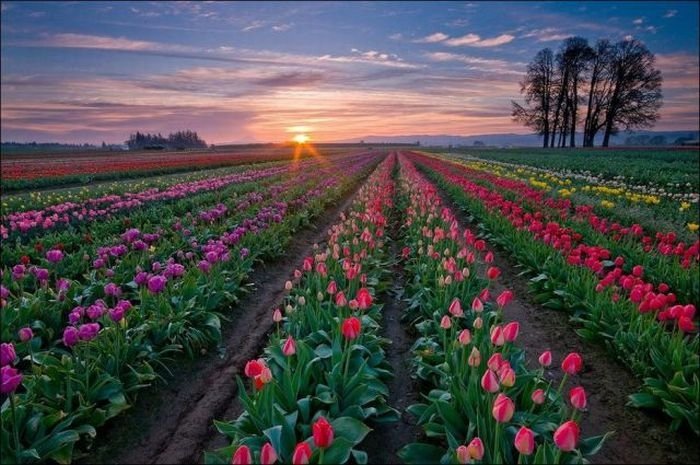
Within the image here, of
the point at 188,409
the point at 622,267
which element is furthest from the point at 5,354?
the point at 622,267

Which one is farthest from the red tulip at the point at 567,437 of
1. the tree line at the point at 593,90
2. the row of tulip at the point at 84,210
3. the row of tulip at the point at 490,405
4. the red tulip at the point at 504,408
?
the tree line at the point at 593,90

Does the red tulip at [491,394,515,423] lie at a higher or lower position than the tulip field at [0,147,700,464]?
higher

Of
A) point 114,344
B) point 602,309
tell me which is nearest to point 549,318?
point 602,309

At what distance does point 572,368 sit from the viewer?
113 inches

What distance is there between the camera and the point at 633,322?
4719 mm

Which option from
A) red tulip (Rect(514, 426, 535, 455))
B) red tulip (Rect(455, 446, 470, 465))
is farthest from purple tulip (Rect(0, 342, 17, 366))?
red tulip (Rect(514, 426, 535, 455))

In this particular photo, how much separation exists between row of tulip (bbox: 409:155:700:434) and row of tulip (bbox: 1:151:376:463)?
13.5 ft

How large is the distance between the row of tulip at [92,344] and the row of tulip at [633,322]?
411cm

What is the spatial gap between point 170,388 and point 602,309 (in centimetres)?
444

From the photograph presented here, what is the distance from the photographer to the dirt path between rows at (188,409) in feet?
11.8

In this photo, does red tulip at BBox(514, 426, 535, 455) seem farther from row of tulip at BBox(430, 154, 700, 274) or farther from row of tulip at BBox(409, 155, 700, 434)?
row of tulip at BBox(430, 154, 700, 274)

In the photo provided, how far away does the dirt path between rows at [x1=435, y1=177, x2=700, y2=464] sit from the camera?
353 centimetres

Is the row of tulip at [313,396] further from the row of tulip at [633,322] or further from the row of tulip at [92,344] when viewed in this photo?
the row of tulip at [633,322]

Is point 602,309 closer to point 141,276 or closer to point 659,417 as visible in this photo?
point 659,417
